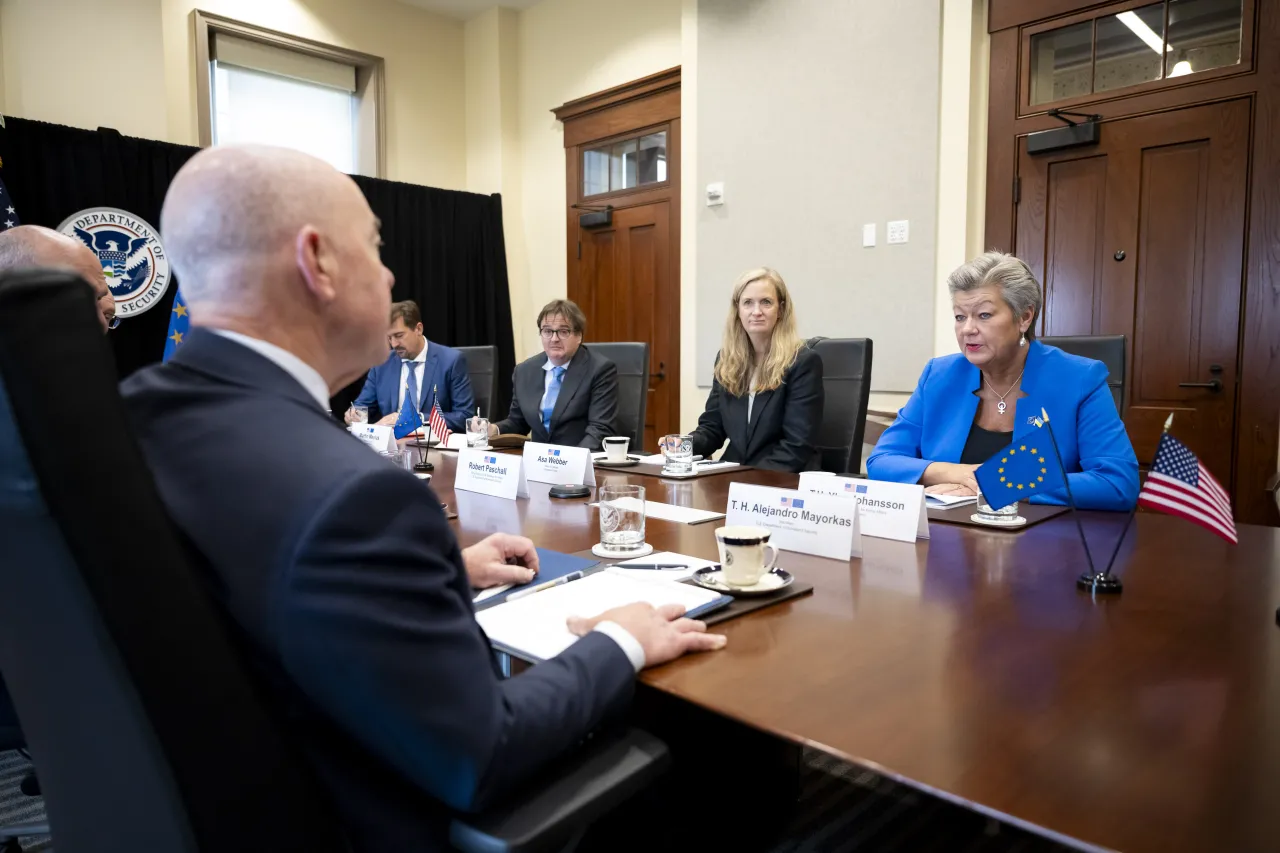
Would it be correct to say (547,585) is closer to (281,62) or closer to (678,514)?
(678,514)

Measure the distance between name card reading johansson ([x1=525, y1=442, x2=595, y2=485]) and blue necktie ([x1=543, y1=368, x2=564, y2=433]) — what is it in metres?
1.44

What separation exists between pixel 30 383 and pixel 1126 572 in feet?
4.59

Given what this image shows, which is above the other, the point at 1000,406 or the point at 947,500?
the point at 1000,406

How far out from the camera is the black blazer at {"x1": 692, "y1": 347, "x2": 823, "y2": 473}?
288cm

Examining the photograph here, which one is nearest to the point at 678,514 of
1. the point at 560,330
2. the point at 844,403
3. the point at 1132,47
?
the point at 844,403

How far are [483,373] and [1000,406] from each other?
2843 millimetres

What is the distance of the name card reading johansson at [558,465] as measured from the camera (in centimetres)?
218

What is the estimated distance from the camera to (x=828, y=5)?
4.60 meters

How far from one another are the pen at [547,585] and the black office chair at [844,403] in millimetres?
1863

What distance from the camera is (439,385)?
4363 mm

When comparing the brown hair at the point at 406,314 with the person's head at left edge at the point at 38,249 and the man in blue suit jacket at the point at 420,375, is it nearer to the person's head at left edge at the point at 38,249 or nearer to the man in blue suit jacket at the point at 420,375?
the man in blue suit jacket at the point at 420,375

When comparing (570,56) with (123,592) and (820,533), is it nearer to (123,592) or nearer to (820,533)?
(820,533)

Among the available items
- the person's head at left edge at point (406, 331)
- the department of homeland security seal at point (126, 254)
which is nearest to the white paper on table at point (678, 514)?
the person's head at left edge at point (406, 331)

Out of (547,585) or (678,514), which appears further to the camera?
(678,514)
